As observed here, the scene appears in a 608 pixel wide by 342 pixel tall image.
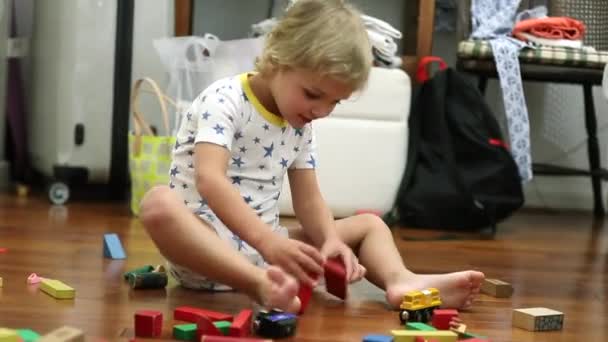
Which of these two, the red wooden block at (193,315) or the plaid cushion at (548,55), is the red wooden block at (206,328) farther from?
the plaid cushion at (548,55)

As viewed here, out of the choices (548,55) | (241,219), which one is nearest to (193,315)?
(241,219)

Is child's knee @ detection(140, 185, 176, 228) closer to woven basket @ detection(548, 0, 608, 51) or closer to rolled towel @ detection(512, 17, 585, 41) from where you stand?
rolled towel @ detection(512, 17, 585, 41)

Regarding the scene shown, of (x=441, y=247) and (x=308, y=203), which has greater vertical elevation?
(x=308, y=203)

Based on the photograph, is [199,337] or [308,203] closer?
[199,337]

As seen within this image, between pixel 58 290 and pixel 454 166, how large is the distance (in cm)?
135

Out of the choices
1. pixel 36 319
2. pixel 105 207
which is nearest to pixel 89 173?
pixel 105 207

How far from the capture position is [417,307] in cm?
127

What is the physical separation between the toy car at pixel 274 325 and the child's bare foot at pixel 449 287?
0.26m

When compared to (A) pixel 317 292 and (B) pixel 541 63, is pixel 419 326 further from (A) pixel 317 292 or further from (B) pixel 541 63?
(B) pixel 541 63

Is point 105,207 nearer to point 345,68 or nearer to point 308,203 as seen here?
point 308,203

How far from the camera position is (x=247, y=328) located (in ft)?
3.68

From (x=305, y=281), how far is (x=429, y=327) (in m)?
0.17

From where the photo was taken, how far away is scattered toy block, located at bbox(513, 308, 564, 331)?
1.28m

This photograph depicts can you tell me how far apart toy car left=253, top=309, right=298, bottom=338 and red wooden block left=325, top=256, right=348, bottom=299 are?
0.69 feet
